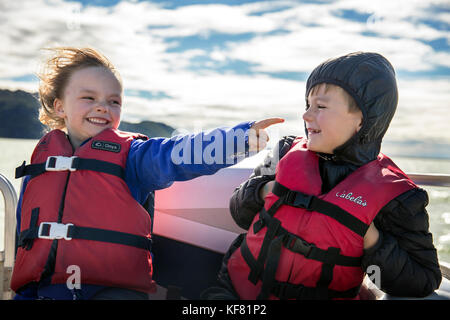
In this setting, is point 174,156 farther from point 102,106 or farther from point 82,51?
point 82,51

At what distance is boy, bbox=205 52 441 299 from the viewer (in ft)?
4.30

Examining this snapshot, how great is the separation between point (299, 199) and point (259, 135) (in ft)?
0.83

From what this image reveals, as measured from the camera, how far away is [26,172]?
176 centimetres

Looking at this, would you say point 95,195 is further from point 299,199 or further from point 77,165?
point 299,199

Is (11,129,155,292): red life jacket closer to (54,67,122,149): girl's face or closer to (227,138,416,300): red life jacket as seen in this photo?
(54,67,122,149): girl's face

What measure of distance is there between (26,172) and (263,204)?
1.01 metres

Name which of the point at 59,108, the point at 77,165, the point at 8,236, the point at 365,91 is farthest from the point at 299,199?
the point at 8,236

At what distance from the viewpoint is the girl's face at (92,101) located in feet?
5.86

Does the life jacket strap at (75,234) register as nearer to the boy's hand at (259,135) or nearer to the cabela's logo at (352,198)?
the boy's hand at (259,135)

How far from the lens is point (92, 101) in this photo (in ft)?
5.89

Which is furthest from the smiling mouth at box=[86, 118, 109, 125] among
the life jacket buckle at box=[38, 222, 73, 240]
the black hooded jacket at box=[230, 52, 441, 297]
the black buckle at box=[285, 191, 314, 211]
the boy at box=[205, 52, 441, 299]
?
the black buckle at box=[285, 191, 314, 211]

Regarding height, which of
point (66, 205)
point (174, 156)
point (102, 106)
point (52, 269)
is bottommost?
point (52, 269)
